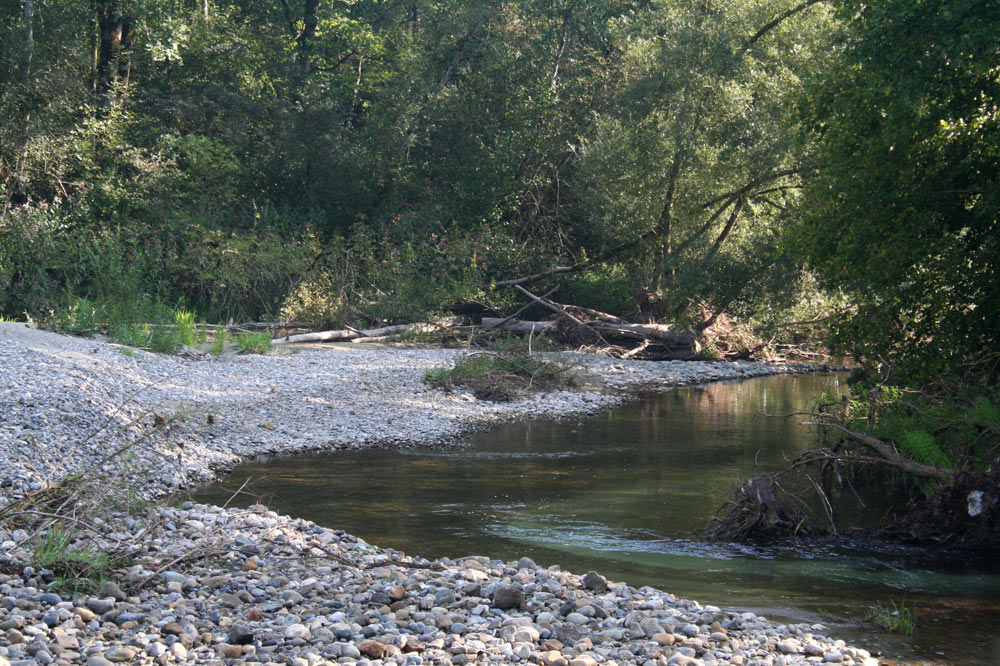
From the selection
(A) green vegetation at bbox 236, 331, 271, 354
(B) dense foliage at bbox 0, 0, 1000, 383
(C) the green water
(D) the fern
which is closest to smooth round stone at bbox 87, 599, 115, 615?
(C) the green water

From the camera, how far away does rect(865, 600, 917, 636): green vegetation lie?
225 inches

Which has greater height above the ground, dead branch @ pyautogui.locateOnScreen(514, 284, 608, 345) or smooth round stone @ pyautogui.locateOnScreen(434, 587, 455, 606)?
dead branch @ pyautogui.locateOnScreen(514, 284, 608, 345)

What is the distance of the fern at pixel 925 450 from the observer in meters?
8.10

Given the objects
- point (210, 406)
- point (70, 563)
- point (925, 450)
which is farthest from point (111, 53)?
point (925, 450)

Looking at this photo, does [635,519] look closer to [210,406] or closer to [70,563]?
[70,563]

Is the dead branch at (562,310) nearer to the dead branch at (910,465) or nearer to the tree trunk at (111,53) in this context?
the tree trunk at (111,53)

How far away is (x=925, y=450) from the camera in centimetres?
816

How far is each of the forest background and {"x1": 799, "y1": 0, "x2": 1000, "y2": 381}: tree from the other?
0.03 m

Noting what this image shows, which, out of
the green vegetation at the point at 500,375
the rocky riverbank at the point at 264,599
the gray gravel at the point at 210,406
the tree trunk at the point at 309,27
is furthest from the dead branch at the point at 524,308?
the tree trunk at the point at 309,27

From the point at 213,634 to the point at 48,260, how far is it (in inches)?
639

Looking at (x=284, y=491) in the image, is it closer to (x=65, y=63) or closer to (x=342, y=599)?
(x=342, y=599)

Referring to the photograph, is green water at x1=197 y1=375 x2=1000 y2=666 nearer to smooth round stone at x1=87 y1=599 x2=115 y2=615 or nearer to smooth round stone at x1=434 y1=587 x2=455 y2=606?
smooth round stone at x1=434 y1=587 x2=455 y2=606

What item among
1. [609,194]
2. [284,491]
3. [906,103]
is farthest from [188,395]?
[609,194]

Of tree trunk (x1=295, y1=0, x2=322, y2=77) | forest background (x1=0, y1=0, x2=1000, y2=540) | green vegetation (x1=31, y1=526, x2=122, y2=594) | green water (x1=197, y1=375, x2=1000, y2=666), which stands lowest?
green water (x1=197, y1=375, x2=1000, y2=666)
